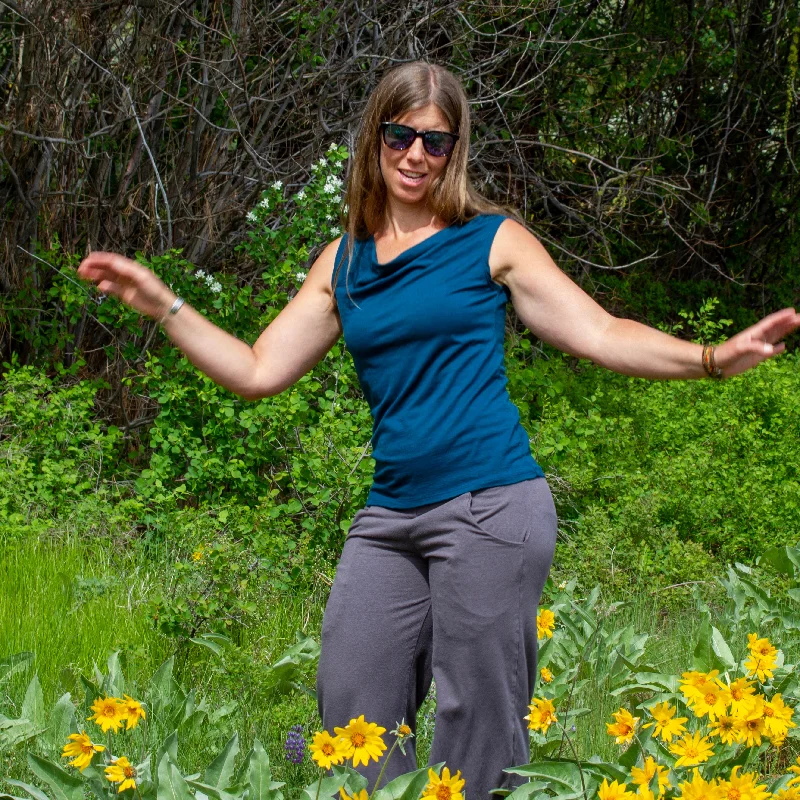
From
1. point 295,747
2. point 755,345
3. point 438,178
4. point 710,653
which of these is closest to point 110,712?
point 295,747

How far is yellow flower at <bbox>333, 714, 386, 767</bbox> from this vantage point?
76.7 inches

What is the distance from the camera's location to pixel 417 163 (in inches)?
98.7

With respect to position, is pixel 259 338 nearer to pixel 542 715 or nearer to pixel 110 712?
pixel 110 712

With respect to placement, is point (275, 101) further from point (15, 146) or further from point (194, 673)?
point (194, 673)

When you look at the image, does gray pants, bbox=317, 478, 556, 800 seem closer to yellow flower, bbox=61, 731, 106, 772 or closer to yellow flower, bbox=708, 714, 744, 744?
yellow flower, bbox=708, 714, 744, 744

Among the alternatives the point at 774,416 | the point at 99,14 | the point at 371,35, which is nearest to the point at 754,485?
the point at 774,416

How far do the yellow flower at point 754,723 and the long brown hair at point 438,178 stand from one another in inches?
44.1

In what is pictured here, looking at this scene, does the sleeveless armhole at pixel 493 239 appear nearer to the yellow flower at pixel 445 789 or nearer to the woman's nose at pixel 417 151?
the woman's nose at pixel 417 151

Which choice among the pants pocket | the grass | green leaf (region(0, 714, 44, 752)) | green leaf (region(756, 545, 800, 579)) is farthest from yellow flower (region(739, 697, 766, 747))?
green leaf (region(756, 545, 800, 579))

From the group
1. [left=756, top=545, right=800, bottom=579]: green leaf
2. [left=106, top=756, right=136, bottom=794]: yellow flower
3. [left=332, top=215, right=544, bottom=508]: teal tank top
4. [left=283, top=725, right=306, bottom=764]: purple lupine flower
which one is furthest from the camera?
[left=756, top=545, right=800, bottom=579]: green leaf

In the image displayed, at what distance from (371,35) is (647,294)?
3857 millimetres

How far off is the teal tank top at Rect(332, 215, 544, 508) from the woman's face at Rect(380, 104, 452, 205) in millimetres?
125

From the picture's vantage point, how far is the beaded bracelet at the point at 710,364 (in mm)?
2338

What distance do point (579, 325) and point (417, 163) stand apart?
49 cm
